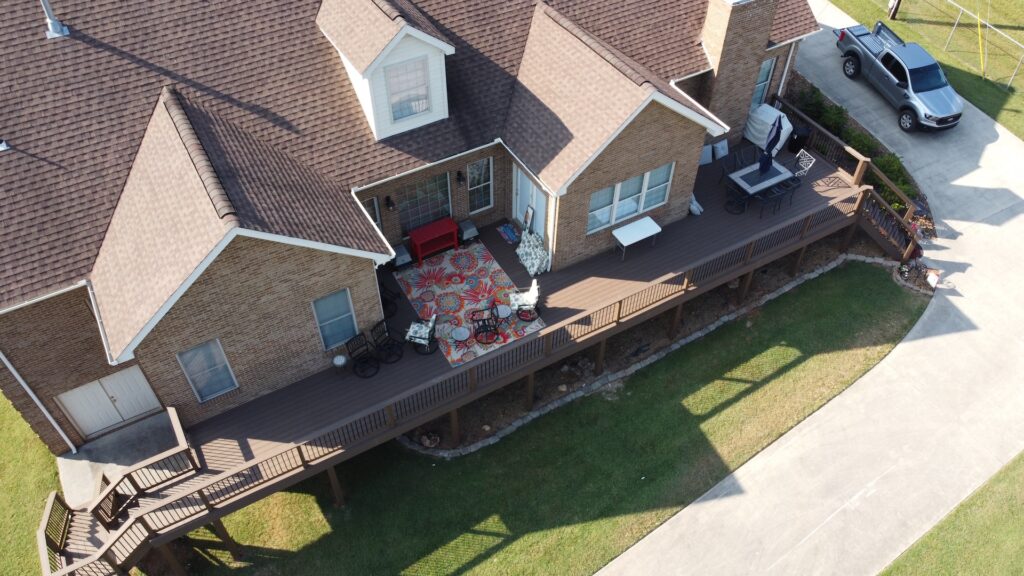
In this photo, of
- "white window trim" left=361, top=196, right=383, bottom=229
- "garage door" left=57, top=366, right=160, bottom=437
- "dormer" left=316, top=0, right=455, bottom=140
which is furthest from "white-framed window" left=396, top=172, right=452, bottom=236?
"garage door" left=57, top=366, right=160, bottom=437

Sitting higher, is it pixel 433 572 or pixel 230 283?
pixel 230 283

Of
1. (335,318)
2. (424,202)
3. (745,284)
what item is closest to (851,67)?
(745,284)

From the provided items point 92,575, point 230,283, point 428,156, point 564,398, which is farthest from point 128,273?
point 564,398

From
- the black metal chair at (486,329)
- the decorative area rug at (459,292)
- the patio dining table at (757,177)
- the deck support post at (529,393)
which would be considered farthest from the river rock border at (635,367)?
the patio dining table at (757,177)

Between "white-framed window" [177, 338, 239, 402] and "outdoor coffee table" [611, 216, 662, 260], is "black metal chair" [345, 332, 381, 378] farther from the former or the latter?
"outdoor coffee table" [611, 216, 662, 260]

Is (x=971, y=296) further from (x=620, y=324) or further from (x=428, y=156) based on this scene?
(x=428, y=156)

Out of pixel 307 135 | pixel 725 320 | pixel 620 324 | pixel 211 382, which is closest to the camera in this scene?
pixel 211 382

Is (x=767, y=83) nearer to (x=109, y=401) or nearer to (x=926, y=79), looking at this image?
(x=926, y=79)
